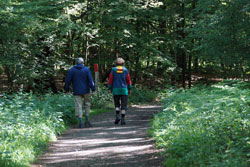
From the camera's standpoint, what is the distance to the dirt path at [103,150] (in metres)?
5.92

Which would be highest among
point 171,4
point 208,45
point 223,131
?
point 171,4

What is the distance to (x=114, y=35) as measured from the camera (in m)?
19.4

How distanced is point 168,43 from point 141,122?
43.2ft

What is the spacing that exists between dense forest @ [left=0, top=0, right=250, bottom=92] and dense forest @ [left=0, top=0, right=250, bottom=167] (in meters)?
0.05

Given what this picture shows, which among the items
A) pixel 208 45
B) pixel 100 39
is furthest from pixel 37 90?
pixel 208 45

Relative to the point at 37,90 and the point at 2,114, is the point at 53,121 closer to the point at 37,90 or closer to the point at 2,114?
the point at 2,114

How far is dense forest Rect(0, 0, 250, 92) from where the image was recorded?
41.8 feet

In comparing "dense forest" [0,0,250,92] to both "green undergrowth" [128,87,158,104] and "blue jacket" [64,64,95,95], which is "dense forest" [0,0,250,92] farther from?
"blue jacket" [64,64,95,95]

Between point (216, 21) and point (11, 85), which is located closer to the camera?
point (216, 21)


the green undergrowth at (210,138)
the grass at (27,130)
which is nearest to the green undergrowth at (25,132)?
the grass at (27,130)

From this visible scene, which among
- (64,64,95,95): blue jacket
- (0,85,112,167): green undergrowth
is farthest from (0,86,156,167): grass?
(64,64,95,95): blue jacket

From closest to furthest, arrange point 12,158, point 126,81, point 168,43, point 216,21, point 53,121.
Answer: point 12,158 → point 53,121 → point 126,81 → point 216,21 → point 168,43

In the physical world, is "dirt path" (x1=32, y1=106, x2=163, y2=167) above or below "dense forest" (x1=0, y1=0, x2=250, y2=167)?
below

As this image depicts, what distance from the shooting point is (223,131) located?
18.4 ft
